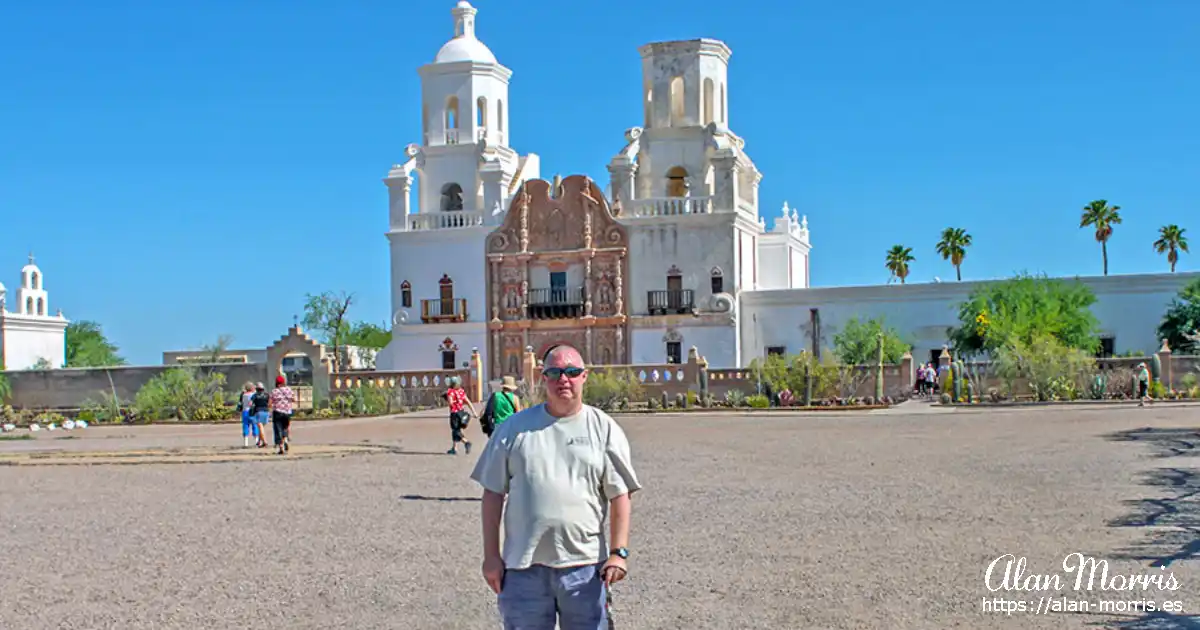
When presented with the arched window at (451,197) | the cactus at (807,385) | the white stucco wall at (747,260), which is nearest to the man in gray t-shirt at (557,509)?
the cactus at (807,385)

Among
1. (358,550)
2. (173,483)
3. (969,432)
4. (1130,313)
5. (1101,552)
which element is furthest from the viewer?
(1130,313)

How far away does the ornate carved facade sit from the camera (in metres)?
52.2

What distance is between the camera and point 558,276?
53.2 m

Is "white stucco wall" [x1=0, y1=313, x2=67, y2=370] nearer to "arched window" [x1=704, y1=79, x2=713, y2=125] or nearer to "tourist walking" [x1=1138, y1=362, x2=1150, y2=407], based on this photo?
"arched window" [x1=704, y1=79, x2=713, y2=125]

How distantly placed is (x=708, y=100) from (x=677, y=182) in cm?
319

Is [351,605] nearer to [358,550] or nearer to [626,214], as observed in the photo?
[358,550]

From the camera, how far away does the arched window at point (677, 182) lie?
53344 millimetres

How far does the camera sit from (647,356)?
51.7 m

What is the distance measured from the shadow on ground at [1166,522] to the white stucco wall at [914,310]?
3007 centimetres

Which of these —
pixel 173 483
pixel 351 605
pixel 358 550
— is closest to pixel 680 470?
pixel 173 483

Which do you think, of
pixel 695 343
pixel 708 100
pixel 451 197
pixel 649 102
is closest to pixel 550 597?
pixel 695 343

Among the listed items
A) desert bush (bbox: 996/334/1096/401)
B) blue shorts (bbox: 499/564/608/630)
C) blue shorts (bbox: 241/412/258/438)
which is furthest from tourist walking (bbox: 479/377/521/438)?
desert bush (bbox: 996/334/1096/401)

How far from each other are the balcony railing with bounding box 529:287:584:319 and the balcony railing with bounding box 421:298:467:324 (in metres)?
2.57

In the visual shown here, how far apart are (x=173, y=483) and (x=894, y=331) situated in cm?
3498
